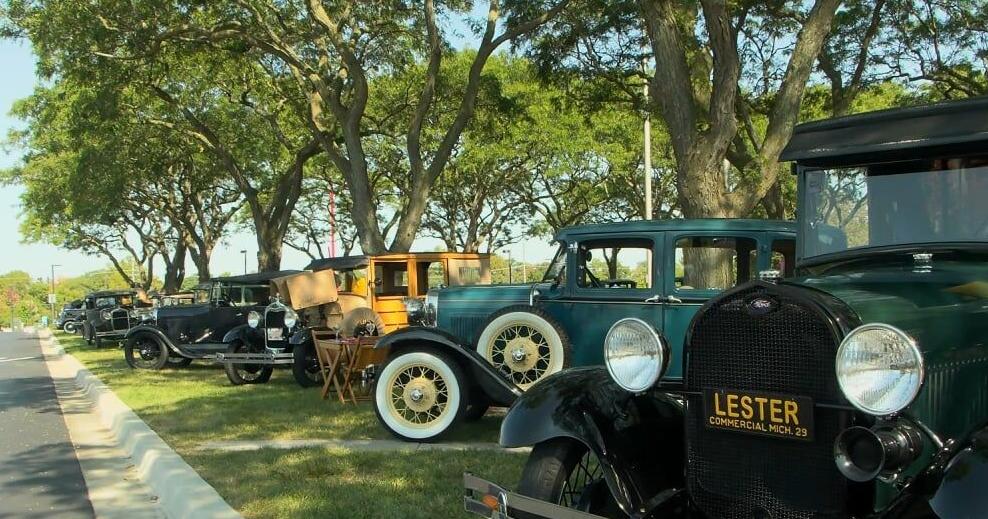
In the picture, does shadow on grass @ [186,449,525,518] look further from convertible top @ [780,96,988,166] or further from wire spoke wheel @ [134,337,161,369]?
wire spoke wheel @ [134,337,161,369]

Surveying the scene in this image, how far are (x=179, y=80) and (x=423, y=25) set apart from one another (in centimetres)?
738

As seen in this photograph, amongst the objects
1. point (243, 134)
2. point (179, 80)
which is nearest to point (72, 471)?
point (179, 80)

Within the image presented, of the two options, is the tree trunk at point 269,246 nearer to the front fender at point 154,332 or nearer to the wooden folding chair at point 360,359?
the front fender at point 154,332

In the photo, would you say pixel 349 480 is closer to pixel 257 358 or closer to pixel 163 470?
pixel 163 470

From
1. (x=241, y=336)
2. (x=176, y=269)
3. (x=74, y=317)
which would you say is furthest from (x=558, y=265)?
(x=74, y=317)

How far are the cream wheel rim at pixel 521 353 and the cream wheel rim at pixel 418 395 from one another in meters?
0.57

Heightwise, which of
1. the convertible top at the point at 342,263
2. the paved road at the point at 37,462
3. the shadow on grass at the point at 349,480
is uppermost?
the convertible top at the point at 342,263

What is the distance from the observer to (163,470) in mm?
6352

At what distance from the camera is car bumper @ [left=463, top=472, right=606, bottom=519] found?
3086 millimetres

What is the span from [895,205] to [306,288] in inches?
424

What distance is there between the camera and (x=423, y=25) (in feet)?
54.6

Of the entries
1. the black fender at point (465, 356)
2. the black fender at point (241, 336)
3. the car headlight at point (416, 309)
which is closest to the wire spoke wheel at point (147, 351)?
the black fender at point (241, 336)

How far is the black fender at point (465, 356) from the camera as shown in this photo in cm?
707

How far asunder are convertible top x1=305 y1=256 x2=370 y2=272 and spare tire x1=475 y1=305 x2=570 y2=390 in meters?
6.18
